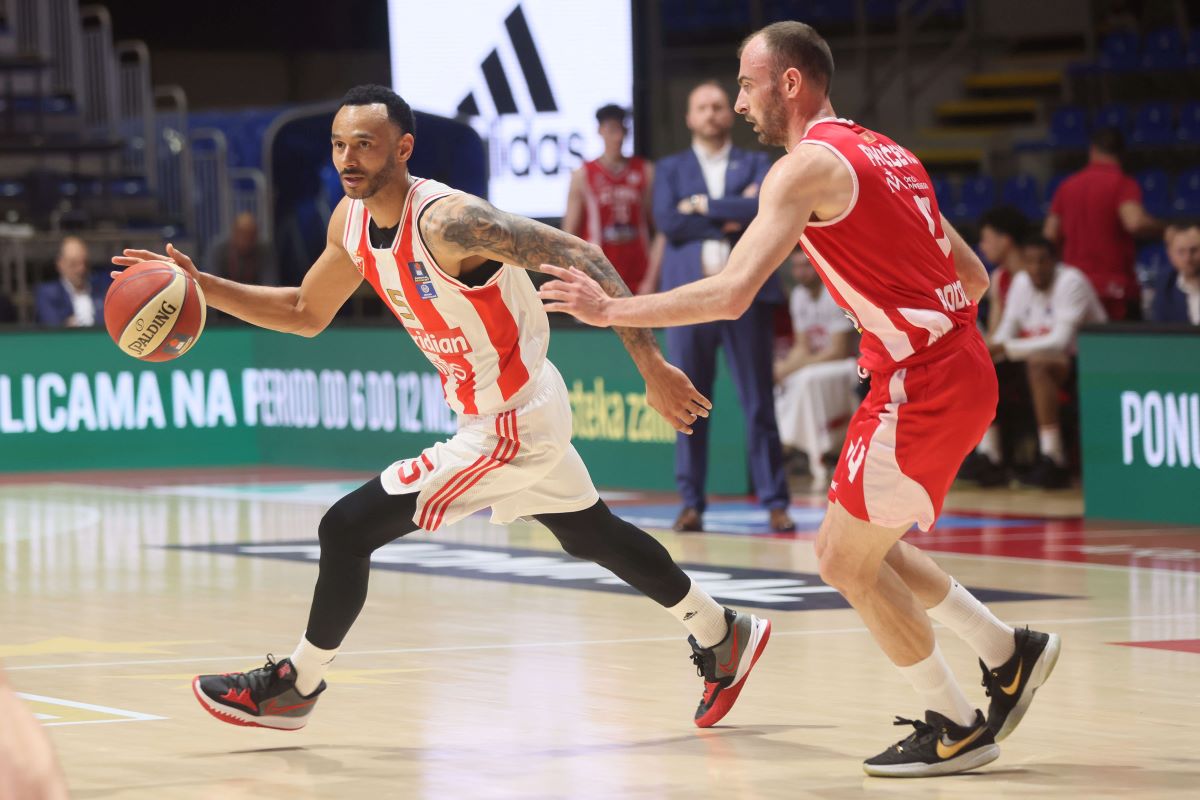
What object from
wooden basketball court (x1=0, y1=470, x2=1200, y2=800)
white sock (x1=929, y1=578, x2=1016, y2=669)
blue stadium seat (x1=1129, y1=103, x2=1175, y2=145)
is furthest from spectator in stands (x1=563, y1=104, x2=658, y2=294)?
white sock (x1=929, y1=578, x2=1016, y2=669)

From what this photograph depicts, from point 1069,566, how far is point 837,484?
4.67m

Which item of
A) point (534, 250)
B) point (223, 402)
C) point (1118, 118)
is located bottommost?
point (223, 402)

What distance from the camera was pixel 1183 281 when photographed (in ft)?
40.1

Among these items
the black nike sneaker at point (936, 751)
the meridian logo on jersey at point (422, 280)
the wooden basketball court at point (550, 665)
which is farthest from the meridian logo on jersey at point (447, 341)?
the black nike sneaker at point (936, 751)

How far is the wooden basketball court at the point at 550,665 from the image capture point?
530cm

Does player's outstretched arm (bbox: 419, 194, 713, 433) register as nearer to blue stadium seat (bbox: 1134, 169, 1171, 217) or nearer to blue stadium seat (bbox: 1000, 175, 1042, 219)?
blue stadium seat (bbox: 1134, 169, 1171, 217)

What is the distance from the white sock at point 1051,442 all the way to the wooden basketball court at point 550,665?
1225 millimetres

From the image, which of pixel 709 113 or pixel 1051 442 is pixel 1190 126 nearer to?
pixel 1051 442

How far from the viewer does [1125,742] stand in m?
5.60

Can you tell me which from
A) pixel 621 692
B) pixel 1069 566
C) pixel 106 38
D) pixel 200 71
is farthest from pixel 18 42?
pixel 621 692

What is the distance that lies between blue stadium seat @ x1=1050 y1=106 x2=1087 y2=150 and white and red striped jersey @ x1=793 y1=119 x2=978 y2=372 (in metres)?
14.4

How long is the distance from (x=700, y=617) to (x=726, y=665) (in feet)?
0.57

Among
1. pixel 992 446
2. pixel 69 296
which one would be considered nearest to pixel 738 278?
pixel 992 446

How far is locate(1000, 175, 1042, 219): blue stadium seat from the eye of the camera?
1816cm
